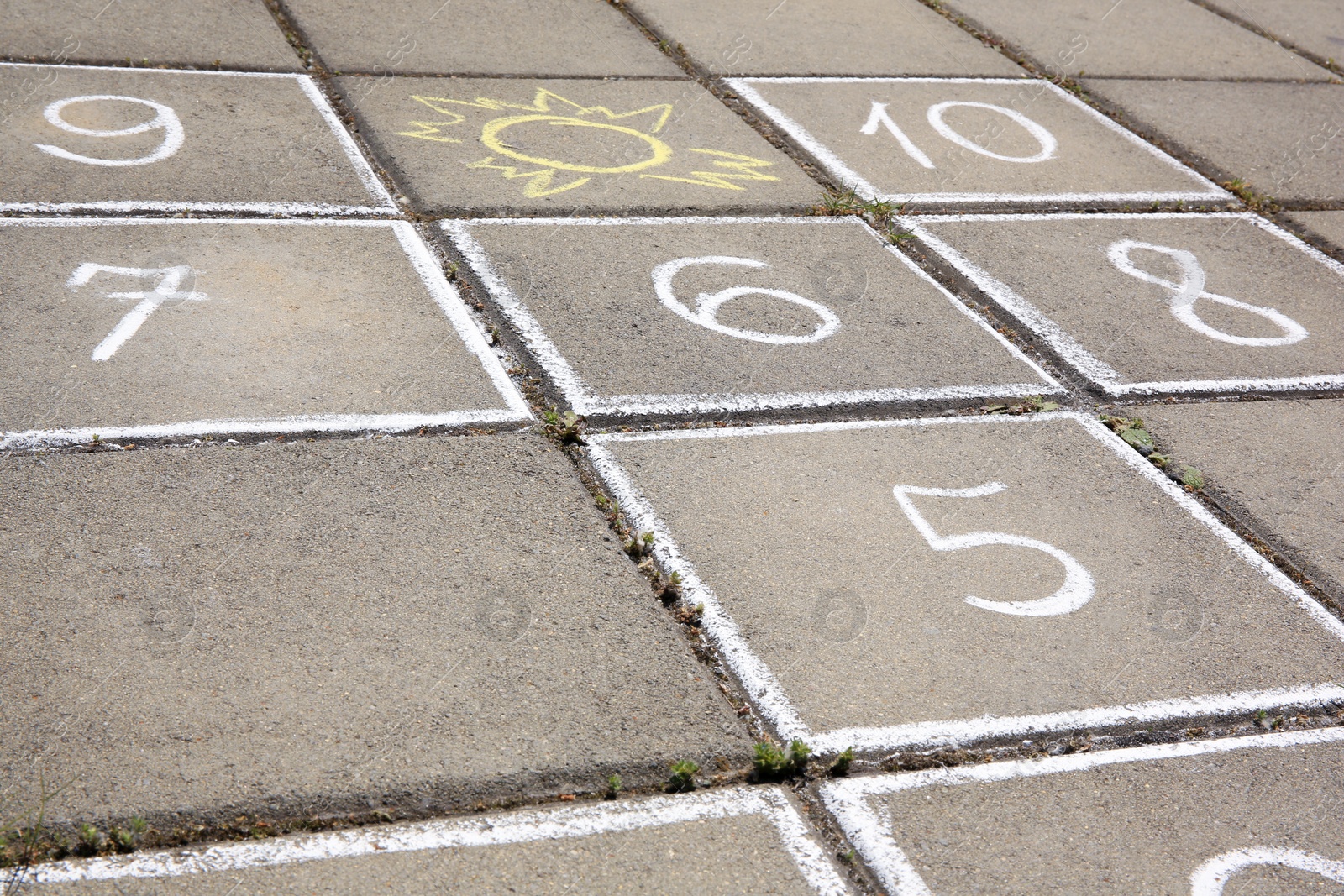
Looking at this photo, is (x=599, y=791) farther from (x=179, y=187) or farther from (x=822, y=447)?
(x=179, y=187)

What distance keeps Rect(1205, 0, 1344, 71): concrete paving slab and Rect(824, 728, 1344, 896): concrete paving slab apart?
6.86m

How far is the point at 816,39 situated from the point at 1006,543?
451 cm

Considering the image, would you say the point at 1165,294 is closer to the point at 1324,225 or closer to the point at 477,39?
the point at 1324,225

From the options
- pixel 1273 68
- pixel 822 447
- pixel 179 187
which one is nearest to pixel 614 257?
pixel 822 447

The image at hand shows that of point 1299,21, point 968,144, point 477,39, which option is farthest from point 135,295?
point 1299,21

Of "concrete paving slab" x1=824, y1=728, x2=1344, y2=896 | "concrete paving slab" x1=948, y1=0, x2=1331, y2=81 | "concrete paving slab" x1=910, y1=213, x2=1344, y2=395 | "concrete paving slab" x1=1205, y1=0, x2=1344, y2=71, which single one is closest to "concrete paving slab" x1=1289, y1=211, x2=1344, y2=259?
"concrete paving slab" x1=910, y1=213, x2=1344, y2=395

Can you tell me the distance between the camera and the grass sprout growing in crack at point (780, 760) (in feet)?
8.45

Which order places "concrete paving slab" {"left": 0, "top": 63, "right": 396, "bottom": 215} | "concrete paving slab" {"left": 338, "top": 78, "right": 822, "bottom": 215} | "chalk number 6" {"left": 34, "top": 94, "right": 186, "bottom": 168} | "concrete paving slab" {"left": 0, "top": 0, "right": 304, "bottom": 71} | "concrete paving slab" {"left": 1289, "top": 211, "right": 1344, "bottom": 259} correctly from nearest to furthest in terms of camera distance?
"concrete paving slab" {"left": 0, "top": 63, "right": 396, "bottom": 215} < "chalk number 6" {"left": 34, "top": 94, "right": 186, "bottom": 168} < "concrete paving slab" {"left": 338, "top": 78, "right": 822, "bottom": 215} < "concrete paving slab" {"left": 1289, "top": 211, "right": 1344, "bottom": 259} < "concrete paving slab" {"left": 0, "top": 0, "right": 304, "bottom": 71}

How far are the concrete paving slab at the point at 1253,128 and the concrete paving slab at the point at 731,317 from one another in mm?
2392

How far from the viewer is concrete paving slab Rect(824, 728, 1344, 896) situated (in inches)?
95.1

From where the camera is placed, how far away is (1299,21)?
862 centimetres

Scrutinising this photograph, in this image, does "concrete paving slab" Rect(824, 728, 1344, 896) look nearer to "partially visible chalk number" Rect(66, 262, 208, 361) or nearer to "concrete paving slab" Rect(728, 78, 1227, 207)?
"partially visible chalk number" Rect(66, 262, 208, 361)

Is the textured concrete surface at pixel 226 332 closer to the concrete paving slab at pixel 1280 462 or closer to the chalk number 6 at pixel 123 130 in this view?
the chalk number 6 at pixel 123 130

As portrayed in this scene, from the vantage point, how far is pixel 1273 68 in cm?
755
